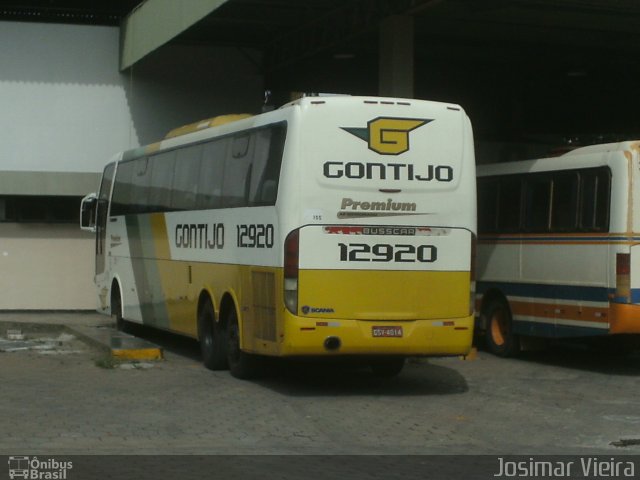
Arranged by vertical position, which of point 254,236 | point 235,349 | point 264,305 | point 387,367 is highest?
point 254,236

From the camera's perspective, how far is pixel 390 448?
1108 cm

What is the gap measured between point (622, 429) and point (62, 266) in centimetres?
1773

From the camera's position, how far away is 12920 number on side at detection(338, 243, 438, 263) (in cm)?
1416

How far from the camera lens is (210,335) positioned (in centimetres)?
1712

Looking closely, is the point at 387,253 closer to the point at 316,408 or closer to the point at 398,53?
the point at 316,408

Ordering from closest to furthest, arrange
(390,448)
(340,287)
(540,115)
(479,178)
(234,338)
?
(390,448) < (340,287) < (234,338) < (479,178) < (540,115)

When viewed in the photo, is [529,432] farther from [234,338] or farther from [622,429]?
[234,338]

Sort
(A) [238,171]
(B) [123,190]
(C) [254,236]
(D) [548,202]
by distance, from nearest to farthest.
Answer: (C) [254,236] < (A) [238,171] < (D) [548,202] < (B) [123,190]

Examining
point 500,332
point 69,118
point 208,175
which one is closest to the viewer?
point 208,175

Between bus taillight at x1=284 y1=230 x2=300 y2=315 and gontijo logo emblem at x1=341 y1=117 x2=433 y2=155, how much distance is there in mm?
1344

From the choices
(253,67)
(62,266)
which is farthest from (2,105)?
(253,67)

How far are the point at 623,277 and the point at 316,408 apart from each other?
495 cm

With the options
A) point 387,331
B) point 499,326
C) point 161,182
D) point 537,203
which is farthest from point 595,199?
point 161,182

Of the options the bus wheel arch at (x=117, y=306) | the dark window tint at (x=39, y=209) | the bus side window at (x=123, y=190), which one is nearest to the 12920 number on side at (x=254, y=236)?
the bus side window at (x=123, y=190)
